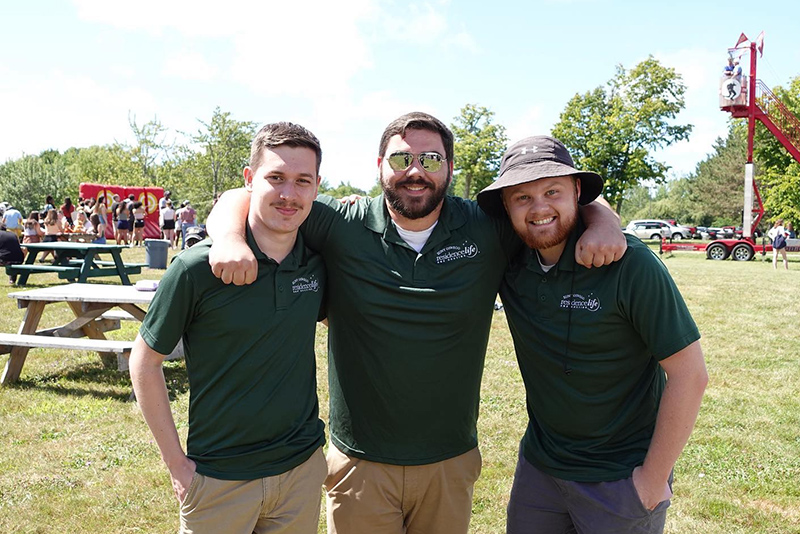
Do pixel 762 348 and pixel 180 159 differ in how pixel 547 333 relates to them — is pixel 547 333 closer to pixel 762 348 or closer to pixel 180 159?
pixel 762 348

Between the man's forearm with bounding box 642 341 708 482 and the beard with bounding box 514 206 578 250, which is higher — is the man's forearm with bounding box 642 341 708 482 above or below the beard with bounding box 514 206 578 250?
below

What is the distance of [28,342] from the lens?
6.82 meters

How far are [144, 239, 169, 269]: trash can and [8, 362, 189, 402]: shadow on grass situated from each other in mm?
9611

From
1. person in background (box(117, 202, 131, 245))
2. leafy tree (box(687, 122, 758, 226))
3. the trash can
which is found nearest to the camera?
the trash can

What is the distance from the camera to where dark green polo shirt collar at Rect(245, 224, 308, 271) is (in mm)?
2683

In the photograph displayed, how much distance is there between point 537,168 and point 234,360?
1.53m

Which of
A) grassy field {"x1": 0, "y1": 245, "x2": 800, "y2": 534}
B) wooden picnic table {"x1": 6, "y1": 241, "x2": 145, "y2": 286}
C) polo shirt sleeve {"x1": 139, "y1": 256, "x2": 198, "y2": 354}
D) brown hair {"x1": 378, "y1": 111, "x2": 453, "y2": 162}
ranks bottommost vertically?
grassy field {"x1": 0, "y1": 245, "x2": 800, "y2": 534}

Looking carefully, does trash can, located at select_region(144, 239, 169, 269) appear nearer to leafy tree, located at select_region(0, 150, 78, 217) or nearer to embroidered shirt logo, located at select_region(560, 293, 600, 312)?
embroidered shirt logo, located at select_region(560, 293, 600, 312)

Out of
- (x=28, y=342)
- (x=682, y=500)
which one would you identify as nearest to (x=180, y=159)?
(x=28, y=342)

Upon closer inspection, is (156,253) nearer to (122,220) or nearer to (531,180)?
(122,220)

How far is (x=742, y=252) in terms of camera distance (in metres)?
28.3

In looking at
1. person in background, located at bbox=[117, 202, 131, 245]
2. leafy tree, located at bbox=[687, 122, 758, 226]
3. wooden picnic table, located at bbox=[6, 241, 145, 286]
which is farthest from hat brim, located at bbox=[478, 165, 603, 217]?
leafy tree, located at bbox=[687, 122, 758, 226]

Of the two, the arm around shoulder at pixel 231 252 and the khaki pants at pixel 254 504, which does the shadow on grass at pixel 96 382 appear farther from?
the arm around shoulder at pixel 231 252

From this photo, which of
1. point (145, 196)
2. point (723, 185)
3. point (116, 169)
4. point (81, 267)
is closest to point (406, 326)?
point (81, 267)
